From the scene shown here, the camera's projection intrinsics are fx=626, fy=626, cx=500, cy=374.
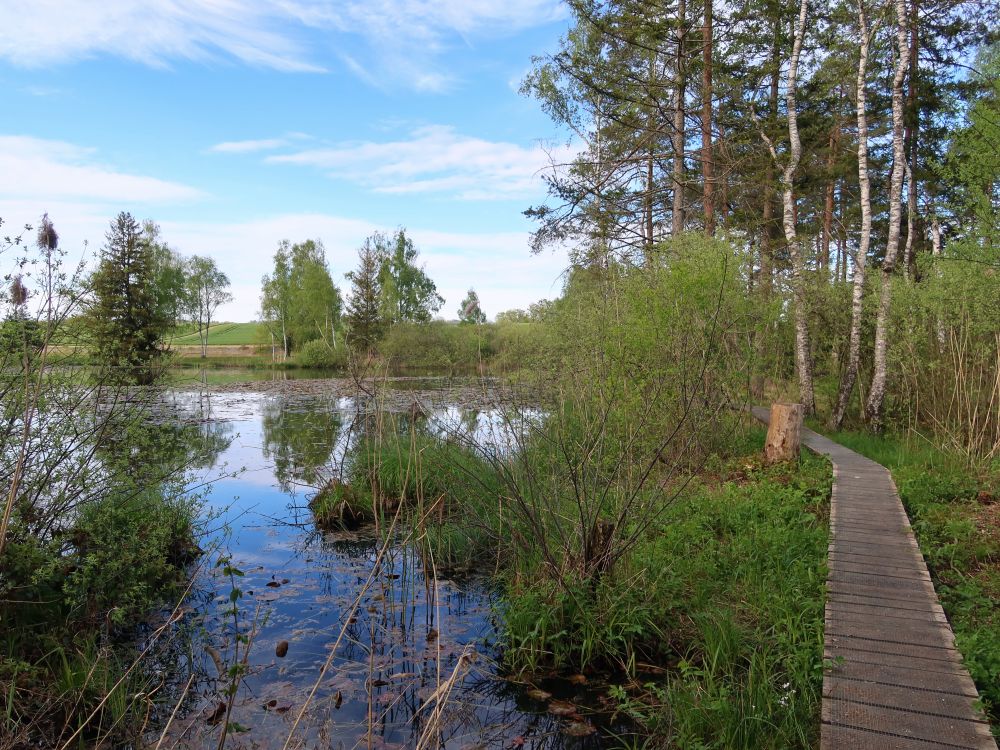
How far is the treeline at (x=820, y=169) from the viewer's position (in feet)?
29.9

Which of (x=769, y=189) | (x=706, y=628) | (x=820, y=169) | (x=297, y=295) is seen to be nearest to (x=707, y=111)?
(x=769, y=189)

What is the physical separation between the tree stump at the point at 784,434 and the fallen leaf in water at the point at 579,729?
215 inches

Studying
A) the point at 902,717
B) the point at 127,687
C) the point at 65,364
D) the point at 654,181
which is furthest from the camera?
the point at 654,181

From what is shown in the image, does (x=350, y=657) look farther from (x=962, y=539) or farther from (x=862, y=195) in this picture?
(x=862, y=195)

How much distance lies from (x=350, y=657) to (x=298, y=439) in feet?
30.0

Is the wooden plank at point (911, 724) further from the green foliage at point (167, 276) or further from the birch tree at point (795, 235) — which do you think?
the green foliage at point (167, 276)

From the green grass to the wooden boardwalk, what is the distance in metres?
0.18

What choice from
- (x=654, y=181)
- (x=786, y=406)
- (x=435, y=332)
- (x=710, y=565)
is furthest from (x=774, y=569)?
(x=435, y=332)

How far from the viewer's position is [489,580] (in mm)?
6137

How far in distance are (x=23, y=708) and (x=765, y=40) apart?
15.2 metres

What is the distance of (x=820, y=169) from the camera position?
1619cm

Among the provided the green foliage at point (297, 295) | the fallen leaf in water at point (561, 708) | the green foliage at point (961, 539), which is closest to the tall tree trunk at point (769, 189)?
the green foliage at point (961, 539)

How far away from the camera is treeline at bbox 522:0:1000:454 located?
9.12m

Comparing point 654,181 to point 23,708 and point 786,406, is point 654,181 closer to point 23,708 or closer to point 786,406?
point 786,406
